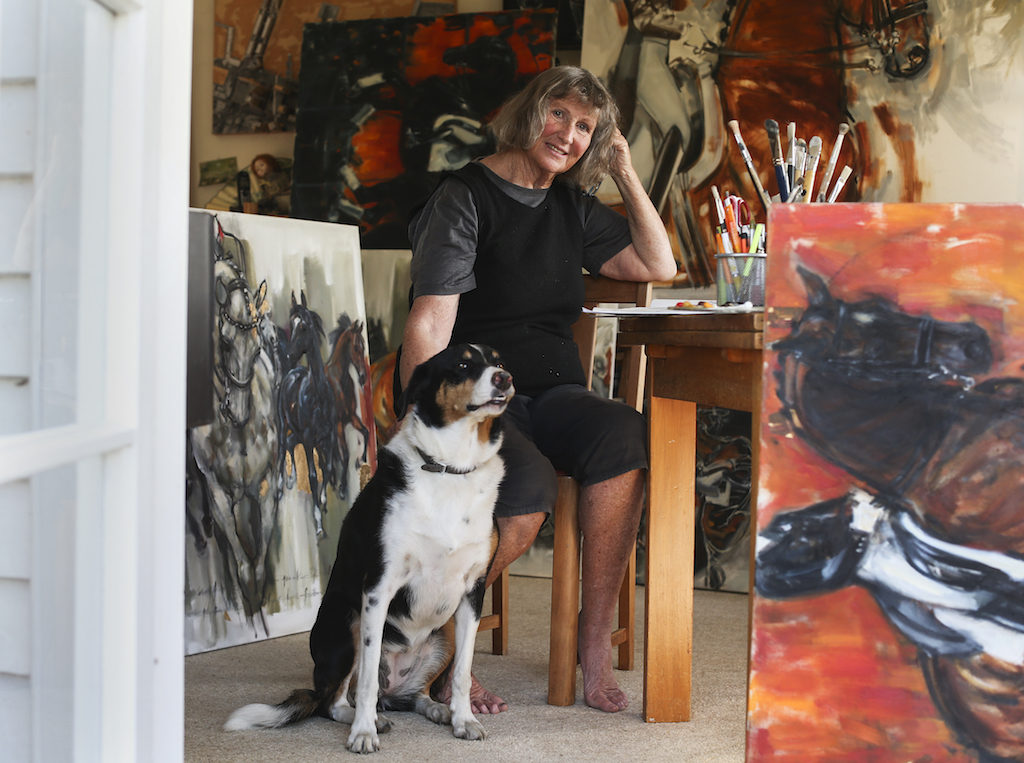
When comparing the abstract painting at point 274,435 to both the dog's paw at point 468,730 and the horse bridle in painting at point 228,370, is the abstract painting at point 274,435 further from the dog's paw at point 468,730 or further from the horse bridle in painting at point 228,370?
the dog's paw at point 468,730

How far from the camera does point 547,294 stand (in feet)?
7.92

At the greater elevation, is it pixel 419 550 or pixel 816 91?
pixel 816 91

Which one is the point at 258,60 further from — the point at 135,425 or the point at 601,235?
the point at 135,425

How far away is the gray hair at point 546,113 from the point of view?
2.35m

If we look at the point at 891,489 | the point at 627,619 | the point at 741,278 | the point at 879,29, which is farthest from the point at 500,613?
the point at 879,29

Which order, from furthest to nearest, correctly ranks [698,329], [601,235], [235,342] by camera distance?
[235,342]
[601,235]
[698,329]

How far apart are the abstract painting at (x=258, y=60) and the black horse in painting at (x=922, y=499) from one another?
3265 millimetres

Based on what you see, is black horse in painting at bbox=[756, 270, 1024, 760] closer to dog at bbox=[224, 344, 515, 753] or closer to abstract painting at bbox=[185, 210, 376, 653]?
dog at bbox=[224, 344, 515, 753]

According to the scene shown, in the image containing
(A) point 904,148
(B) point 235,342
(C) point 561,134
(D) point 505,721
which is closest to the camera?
(D) point 505,721

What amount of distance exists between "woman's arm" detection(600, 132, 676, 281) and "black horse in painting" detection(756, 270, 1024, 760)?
128 centimetres

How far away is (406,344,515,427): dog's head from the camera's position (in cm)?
205

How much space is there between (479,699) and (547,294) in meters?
0.91

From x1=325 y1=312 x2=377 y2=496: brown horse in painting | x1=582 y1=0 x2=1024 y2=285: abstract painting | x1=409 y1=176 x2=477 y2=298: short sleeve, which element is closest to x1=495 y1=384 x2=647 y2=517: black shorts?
x1=409 y1=176 x2=477 y2=298: short sleeve

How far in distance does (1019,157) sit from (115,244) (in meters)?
2.98
